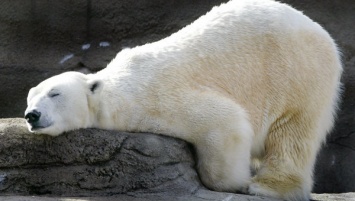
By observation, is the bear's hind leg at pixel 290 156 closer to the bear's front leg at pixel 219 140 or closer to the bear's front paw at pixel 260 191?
the bear's front paw at pixel 260 191

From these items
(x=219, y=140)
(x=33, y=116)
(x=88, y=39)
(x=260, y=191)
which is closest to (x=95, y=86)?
(x=33, y=116)

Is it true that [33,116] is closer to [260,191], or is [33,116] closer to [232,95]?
[232,95]

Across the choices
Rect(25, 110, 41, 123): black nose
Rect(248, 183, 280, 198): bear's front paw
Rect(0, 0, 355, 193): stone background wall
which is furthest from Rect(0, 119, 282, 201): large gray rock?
Rect(0, 0, 355, 193): stone background wall

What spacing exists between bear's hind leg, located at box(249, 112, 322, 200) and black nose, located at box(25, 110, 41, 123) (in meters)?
1.74

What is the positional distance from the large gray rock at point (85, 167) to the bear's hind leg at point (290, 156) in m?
0.59

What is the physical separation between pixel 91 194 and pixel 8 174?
1.93ft

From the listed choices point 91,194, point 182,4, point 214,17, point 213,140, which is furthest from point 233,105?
point 182,4

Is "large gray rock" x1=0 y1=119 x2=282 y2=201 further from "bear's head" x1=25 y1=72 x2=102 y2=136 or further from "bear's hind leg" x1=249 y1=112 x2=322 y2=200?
"bear's hind leg" x1=249 y1=112 x2=322 y2=200

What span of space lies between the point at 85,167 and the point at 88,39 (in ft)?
11.4

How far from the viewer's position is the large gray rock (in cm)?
517

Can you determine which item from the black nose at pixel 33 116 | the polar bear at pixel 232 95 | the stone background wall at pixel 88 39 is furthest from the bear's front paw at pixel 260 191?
the stone background wall at pixel 88 39

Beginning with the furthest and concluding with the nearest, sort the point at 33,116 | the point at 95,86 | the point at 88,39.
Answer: the point at 88,39, the point at 95,86, the point at 33,116

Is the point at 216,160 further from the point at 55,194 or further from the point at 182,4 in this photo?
the point at 182,4

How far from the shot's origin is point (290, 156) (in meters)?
5.83
